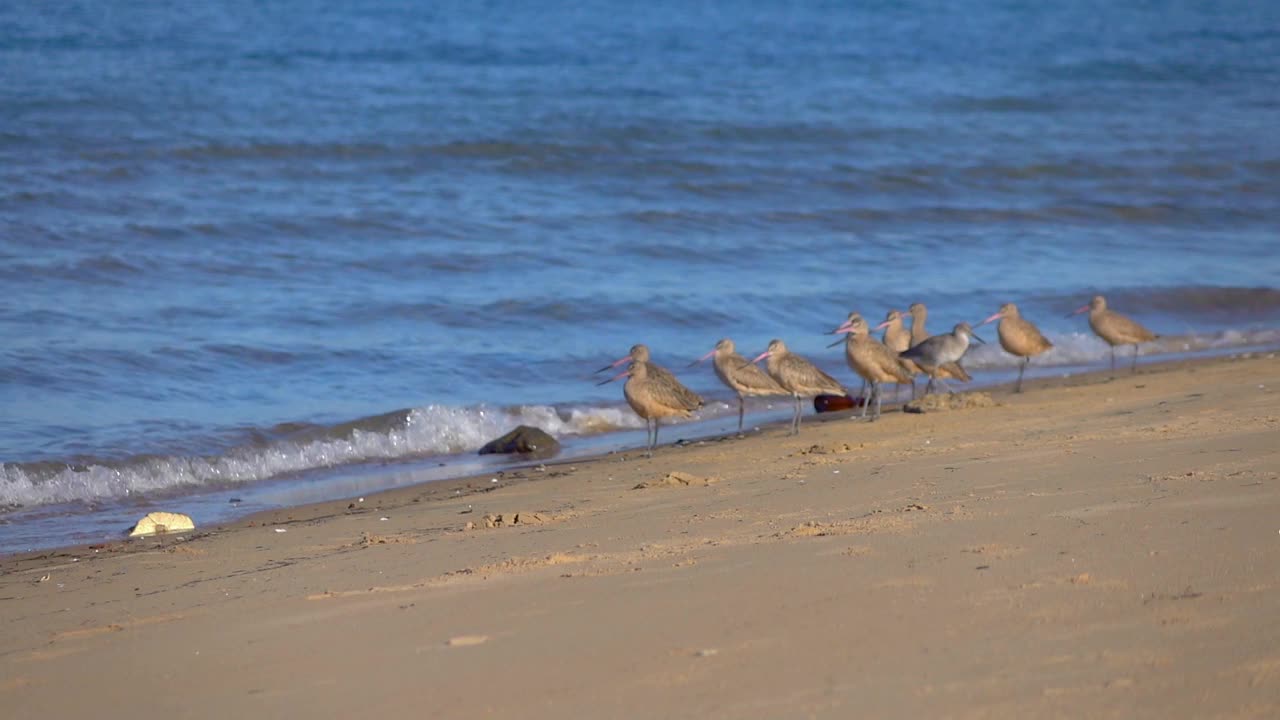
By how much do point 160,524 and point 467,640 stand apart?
385 centimetres

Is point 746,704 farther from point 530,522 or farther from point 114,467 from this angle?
point 114,467

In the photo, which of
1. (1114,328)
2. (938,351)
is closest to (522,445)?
(938,351)

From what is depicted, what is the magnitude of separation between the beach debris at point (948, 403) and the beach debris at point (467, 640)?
5.76 meters

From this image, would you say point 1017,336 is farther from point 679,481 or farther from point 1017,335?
point 679,481

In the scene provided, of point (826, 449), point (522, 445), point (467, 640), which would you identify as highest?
point (467, 640)

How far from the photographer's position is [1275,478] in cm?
572

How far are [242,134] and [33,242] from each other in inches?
227

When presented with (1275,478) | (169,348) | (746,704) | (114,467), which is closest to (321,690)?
(746,704)

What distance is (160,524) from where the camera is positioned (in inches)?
311

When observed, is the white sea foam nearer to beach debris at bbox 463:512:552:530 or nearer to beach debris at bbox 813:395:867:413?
beach debris at bbox 813:395:867:413

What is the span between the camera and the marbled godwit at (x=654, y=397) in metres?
10.1

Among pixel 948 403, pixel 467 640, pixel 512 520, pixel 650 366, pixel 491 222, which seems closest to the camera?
pixel 467 640

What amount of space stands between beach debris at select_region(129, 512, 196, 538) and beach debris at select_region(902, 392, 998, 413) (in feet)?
14.9

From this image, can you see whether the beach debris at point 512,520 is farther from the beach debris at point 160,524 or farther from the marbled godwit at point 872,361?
the marbled godwit at point 872,361
